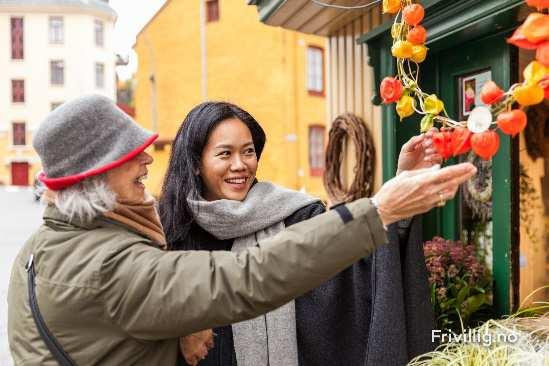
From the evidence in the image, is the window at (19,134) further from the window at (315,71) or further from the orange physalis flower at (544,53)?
the orange physalis flower at (544,53)

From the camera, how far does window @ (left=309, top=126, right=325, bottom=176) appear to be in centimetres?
1584

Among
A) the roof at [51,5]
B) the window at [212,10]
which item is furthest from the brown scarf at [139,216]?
the roof at [51,5]

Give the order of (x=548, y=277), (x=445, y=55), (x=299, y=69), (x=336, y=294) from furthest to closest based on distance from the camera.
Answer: (x=299, y=69)
(x=445, y=55)
(x=548, y=277)
(x=336, y=294)

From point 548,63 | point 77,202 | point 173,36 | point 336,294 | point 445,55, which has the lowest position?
point 336,294

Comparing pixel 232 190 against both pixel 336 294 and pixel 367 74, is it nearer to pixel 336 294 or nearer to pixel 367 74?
pixel 336 294

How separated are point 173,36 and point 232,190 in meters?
15.3

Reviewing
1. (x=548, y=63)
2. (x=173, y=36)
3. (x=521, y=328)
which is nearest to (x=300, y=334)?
(x=521, y=328)

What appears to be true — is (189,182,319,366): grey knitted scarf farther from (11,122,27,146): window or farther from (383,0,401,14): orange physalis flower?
(11,122,27,146): window

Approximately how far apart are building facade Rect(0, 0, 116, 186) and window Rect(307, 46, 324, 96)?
1897 cm

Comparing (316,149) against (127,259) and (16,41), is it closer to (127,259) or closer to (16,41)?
(127,259)

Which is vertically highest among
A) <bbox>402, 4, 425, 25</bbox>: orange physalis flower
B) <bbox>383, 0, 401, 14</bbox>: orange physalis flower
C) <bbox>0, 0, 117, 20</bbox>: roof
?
<bbox>0, 0, 117, 20</bbox>: roof

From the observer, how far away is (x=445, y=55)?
3.84 meters

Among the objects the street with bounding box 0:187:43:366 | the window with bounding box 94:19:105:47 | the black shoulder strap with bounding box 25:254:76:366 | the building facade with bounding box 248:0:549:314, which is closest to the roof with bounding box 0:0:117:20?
the window with bounding box 94:19:105:47

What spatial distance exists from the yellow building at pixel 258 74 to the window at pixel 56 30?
18.3 metres
